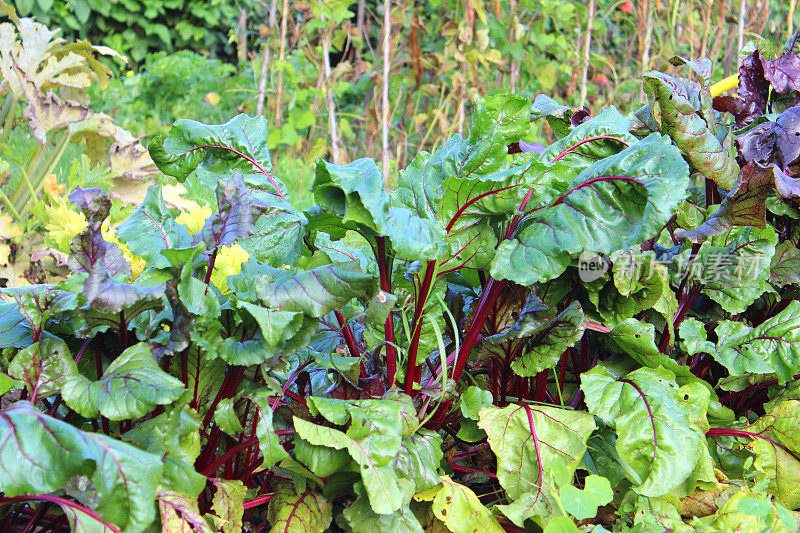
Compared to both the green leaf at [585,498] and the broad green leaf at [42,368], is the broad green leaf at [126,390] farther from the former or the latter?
the green leaf at [585,498]

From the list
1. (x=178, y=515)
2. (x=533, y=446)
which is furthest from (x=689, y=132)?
(x=178, y=515)

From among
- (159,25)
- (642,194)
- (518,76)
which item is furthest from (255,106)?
(642,194)

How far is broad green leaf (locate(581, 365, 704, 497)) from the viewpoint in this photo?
1.14m

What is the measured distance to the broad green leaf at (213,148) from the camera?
1212 mm

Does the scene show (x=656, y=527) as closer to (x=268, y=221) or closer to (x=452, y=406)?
(x=452, y=406)

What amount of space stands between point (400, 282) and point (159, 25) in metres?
7.24

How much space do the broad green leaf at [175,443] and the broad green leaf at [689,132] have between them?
104 centimetres

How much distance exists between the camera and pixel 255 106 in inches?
192

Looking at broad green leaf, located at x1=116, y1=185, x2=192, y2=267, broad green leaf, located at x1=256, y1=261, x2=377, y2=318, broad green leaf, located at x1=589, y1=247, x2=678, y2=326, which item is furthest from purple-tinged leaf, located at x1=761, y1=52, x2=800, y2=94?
broad green leaf, located at x1=116, y1=185, x2=192, y2=267

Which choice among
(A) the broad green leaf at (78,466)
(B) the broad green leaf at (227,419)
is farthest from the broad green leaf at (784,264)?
(A) the broad green leaf at (78,466)

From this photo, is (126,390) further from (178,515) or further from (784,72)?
(784,72)

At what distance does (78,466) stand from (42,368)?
11.2 inches

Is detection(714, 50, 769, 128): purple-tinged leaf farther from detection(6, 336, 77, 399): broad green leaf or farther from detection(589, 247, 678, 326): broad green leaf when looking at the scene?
detection(6, 336, 77, 399): broad green leaf

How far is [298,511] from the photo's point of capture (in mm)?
1103
